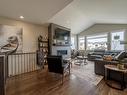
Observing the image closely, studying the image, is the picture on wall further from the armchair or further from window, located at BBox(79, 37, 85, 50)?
window, located at BBox(79, 37, 85, 50)

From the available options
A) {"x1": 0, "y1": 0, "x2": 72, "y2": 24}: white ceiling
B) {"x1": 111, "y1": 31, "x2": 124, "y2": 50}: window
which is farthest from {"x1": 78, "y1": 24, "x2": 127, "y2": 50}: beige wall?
{"x1": 0, "y1": 0, "x2": 72, "y2": 24}: white ceiling

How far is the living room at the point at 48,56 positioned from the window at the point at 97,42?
1.00 m

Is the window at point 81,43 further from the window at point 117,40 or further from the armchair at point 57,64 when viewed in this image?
the armchair at point 57,64

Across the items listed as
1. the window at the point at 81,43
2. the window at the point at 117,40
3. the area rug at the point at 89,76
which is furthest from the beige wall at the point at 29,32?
the window at the point at 117,40

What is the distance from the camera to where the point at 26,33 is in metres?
Result: 4.92

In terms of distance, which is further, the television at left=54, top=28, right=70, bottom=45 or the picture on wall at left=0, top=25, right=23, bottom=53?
the television at left=54, top=28, right=70, bottom=45

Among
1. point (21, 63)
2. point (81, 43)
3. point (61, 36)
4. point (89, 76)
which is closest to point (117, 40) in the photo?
point (81, 43)

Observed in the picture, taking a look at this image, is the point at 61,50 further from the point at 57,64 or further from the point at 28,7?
the point at 28,7

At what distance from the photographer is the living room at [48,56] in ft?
9.63

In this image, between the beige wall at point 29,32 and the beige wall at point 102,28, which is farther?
the beige wall at point 102,28

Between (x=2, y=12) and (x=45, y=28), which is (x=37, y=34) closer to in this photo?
(x=45, y=28)

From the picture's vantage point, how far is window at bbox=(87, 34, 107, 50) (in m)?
8.60

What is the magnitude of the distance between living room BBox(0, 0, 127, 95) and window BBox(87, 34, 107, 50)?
1.00 meters

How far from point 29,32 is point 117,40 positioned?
261 inches
